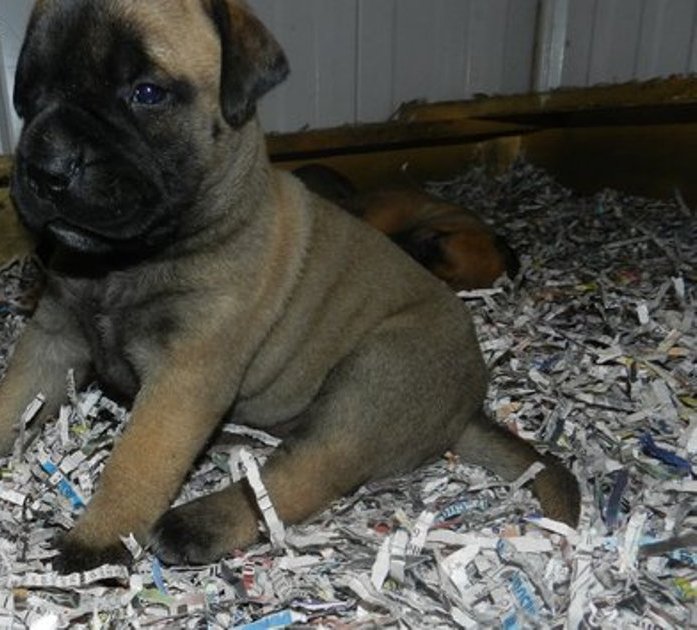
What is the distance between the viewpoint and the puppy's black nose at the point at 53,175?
1979 millimetres

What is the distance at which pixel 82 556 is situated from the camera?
7.07 feet

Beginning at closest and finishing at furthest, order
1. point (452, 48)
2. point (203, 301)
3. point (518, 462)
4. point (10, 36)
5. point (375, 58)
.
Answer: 1. point (203, 301)
2. point (518, 462)
3. point (10, 36)
4. point (375, 58)
5. point (452, 48)

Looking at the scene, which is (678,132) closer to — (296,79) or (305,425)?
(296,79)

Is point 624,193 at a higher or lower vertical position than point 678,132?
lower

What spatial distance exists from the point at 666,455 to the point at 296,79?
3.18 metres

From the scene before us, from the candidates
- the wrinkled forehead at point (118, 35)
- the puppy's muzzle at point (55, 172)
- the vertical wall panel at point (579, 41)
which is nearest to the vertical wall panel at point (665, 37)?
the vertical wall panel at point (579, 41)

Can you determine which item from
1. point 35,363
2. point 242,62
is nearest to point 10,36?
point 35,363

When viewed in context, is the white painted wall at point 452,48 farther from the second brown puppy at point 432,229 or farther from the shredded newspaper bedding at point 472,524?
the shredded newspaper bedding at point 472,524

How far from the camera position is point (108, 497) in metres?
2.23

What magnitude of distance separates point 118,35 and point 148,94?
144 millimetres

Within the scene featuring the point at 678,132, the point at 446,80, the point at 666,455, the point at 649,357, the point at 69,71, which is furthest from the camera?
the point at 446,80

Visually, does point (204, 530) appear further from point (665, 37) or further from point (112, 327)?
point (665, 37)

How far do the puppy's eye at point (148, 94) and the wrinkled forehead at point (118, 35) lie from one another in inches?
1.5

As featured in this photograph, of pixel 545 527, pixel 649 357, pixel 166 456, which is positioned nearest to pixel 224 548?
pixel 166 456
